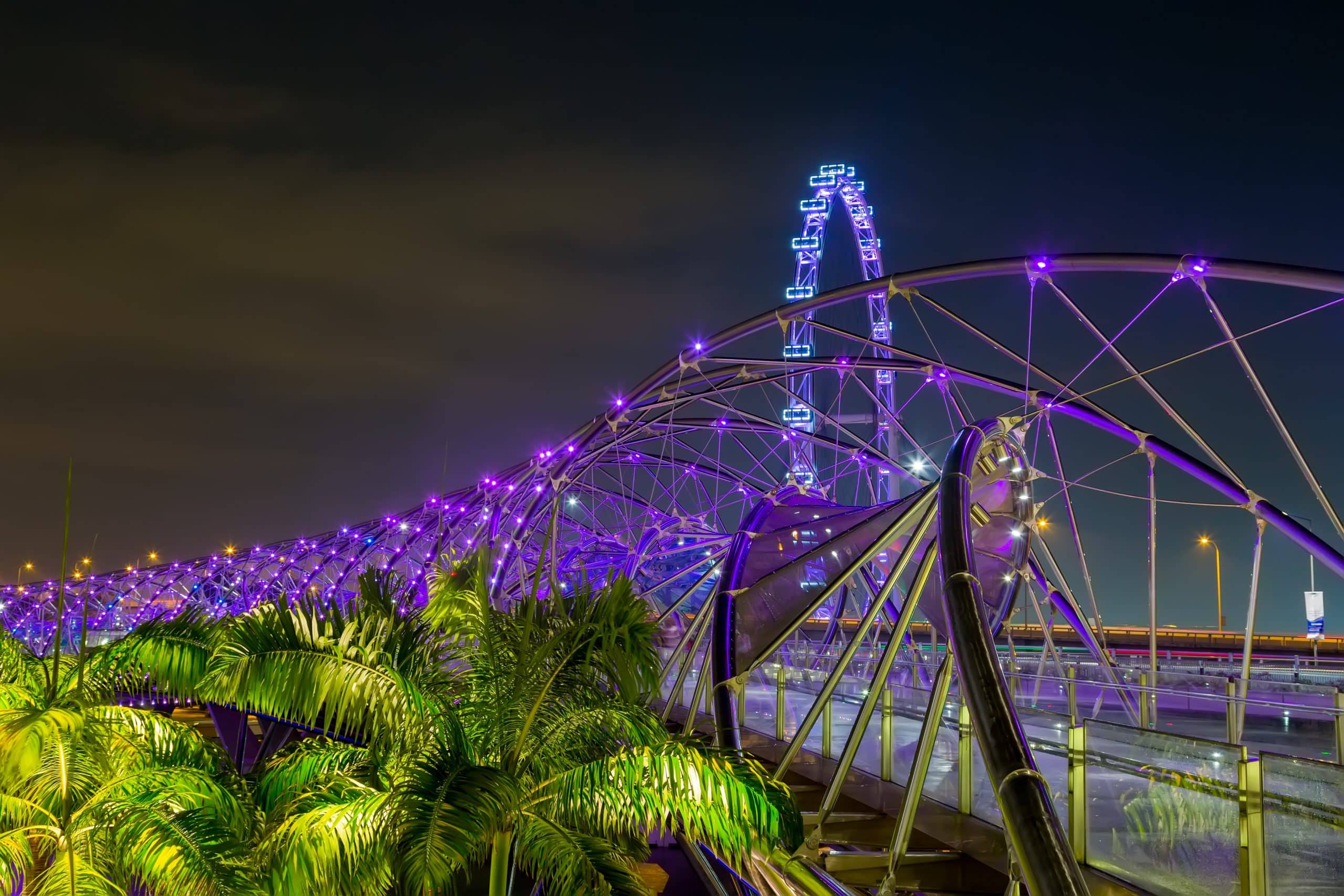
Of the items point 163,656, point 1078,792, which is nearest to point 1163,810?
point 1078,792

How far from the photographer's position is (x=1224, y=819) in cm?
892

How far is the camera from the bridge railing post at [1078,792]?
10914mm

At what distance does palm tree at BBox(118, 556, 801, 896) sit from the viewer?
10.1m

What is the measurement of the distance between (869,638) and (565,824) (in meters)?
54.8

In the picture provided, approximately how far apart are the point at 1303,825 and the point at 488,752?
23.5 feet

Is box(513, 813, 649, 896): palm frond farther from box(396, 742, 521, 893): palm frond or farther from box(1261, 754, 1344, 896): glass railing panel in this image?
box(1261, 754, 1344, 896): glass railing panel

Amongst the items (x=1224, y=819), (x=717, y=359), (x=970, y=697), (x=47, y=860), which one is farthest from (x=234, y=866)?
(x=717, y=359)

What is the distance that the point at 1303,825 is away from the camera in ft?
26.7

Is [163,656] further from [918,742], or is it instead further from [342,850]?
[918,742]

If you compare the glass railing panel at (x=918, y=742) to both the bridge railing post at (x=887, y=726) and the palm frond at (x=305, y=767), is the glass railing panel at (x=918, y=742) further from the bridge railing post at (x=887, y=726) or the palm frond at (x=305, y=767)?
the palm frond at (x=305, y=767)

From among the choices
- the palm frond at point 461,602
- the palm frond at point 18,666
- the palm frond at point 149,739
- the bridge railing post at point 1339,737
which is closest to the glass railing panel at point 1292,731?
the bridge railing post at point 1339,737

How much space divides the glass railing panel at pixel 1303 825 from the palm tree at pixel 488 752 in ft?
12.7


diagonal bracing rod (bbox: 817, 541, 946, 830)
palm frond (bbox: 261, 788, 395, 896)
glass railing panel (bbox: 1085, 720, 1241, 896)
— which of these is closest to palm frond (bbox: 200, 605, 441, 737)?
palm frond (bbox: 261, 788, 395, 896)

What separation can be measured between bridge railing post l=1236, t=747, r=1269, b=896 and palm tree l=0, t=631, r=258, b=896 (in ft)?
31.9
